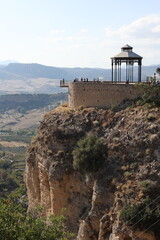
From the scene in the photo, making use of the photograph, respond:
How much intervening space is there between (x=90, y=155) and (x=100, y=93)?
7315 mm

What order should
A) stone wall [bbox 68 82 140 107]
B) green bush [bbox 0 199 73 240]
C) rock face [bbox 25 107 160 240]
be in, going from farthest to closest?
1. stone wall [bbox 68 82 140 107]
2. rock face [bbox 25 107 160 240]
3. green bush [bbox 0 199 73 240]

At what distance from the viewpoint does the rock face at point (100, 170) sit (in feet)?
82.1

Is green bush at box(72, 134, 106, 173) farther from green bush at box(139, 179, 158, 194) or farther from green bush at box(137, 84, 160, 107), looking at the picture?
green bush at box(137, 84, 160, 107)

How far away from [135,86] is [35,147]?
460 inches

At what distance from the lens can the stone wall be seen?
31.3 m

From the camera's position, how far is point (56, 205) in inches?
1206

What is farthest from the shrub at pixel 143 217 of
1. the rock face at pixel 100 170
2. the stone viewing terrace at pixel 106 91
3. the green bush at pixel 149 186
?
the stone viewing terrace at pixel 106 91

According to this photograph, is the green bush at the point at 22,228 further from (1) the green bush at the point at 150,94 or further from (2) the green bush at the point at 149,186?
(1) the green bush at the point at 150,94

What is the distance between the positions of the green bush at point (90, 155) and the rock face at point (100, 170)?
511 millimetres

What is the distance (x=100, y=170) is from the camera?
2777 centimetres

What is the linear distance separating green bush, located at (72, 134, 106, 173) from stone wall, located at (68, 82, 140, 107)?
5083mm

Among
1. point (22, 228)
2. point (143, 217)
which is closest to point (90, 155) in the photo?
point (143, 217)

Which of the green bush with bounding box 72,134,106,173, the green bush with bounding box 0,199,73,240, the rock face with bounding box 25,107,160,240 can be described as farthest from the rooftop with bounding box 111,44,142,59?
the green bush with bounding box 0,199,73,240

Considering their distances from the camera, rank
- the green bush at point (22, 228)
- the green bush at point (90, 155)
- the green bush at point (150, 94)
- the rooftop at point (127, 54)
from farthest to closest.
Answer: the rooftop at point (127, 54), the green bush at point (150, 94), the green bush at point (90, 155), the green bush at point (22, 228)
